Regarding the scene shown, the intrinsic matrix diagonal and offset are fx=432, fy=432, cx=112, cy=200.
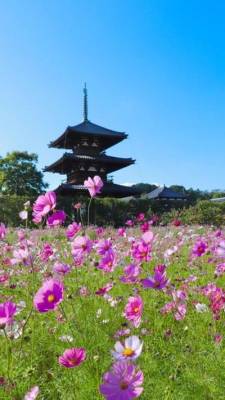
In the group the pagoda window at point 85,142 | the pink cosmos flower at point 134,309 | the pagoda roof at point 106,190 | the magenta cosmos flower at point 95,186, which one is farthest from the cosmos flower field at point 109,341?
the pagoda window at point 85,142

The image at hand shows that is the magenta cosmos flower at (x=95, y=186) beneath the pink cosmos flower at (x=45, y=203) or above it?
above

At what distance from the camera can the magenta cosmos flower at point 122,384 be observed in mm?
976

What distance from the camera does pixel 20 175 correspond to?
4009 centimetres

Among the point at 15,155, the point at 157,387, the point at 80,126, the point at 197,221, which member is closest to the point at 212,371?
the point at 157,387

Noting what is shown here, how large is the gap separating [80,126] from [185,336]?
2595 cm

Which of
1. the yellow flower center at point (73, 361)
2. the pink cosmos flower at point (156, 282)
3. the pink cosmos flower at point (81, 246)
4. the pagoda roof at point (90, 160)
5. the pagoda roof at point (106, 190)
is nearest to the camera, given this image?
the yellow flower center at point (73, 361)

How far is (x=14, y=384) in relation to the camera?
168cm

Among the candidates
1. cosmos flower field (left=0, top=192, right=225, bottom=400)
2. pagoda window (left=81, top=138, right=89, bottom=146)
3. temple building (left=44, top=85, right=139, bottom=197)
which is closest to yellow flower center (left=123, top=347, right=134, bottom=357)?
cosmos flower field (left=0, top=192, right=225, bottom=400)

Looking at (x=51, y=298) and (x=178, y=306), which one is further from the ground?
(x=51, y=298)

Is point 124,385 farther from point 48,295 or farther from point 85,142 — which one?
point 85,142

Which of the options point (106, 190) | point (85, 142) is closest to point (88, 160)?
point (85, 142)

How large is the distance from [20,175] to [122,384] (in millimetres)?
40113

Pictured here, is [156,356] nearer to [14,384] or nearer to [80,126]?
[14,384]

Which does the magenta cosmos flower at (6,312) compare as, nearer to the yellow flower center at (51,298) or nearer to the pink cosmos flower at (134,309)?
the yellow flower center at (51,298)
